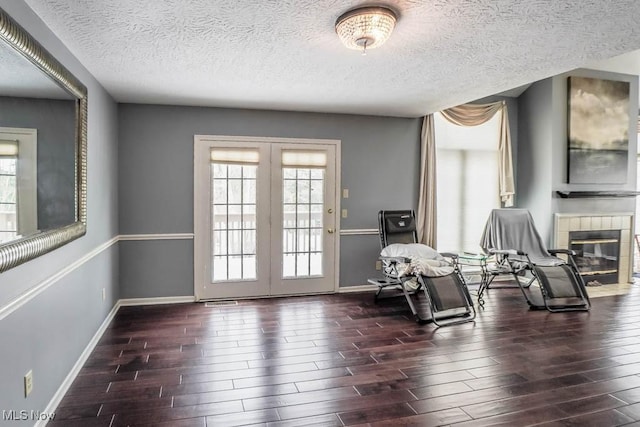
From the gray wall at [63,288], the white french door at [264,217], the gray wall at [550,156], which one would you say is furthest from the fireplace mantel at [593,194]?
the gray wall at [63,288]

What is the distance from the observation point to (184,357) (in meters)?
3.37

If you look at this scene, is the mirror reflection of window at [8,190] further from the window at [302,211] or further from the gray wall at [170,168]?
the window at [302,211]

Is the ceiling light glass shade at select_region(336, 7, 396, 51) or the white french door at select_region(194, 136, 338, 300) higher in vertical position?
the ceiling light glass shade at select_region(336, 7, 396, 51)

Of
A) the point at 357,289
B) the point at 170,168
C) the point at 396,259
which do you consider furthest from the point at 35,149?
the point at 357,289

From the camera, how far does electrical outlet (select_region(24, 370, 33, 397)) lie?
2.17 meters

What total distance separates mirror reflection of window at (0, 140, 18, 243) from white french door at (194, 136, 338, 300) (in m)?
3.00

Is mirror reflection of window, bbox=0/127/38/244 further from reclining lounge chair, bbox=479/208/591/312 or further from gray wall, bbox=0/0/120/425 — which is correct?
reclining lounge chair, bbox=479/208/591/312

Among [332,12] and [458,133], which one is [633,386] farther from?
[458,133]

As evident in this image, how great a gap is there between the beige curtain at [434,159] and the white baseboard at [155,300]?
3137mm

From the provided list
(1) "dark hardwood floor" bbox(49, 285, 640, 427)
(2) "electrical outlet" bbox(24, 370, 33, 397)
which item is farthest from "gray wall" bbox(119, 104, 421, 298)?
(2) "electrical outlet" bbox(24, 370, 33, 397)

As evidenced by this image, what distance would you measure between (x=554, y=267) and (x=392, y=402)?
10.8 feet

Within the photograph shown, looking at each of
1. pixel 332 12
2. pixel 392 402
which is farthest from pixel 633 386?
pixel 332 12

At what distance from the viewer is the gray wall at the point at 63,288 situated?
2.04 meters

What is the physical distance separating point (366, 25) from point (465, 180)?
4321 millimetres
